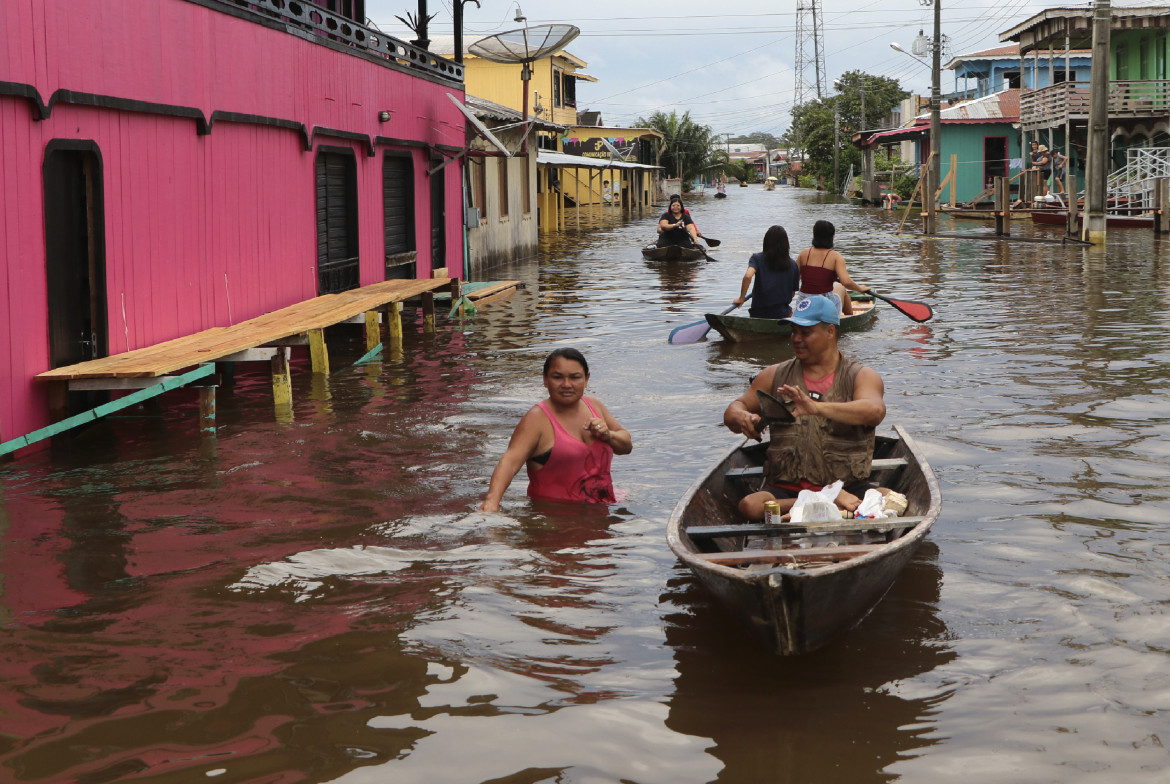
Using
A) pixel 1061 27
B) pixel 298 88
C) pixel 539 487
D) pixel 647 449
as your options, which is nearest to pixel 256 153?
pixel 298 88

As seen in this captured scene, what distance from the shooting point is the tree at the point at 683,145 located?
95.6m

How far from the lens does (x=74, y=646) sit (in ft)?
17.6

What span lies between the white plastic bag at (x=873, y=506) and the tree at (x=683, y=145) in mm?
89313

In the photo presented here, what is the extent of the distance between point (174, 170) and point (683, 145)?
9007cm

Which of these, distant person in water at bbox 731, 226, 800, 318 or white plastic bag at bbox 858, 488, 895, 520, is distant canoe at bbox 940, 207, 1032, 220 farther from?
white plastic bag at bbox 858, 488, 895, 520

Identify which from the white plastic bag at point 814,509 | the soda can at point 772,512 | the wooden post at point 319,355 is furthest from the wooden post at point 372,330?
the white plastic bag at point 814,509

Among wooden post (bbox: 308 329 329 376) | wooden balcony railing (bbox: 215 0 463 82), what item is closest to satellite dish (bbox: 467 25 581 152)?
wooden balcony railing (bbox: 215 0 463 82)

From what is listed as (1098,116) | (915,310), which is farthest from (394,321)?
Answer: (1098,116)

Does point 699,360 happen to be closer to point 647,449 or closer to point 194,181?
point 647,449

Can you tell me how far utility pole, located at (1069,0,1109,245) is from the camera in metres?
25.6

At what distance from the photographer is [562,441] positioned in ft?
22.7

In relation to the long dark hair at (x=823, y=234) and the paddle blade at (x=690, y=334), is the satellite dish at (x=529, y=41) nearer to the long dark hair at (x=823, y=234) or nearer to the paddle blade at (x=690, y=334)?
the paddle blade at (x=690, y=334)

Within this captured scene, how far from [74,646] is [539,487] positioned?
271 cm

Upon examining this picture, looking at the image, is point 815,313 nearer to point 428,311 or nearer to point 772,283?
point 772,283
